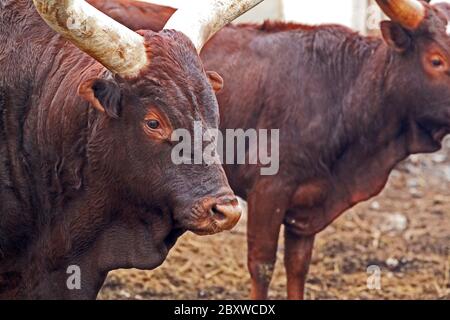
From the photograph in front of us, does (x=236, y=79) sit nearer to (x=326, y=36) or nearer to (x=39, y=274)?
(x=326, y=36)

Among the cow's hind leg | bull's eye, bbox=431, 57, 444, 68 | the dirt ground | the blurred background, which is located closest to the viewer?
bull's eye, bbox=431, 57, 444, 68

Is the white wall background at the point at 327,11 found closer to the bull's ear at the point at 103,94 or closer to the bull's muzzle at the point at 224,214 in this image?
the bull's ear at the point at 103,94

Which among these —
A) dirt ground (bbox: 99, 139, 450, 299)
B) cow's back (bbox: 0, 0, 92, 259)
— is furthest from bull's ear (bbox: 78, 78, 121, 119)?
dirt ground (bbox: 99, 139, 450, 299)

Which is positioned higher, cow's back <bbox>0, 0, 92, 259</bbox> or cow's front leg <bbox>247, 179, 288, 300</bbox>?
cow's back <bbox>0, 0, 92, 259</bbox>

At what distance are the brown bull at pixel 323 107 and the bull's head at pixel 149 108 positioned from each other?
185 cm

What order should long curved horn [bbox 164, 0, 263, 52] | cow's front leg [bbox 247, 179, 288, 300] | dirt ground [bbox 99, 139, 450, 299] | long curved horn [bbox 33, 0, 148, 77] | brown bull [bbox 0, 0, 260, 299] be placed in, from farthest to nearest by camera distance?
dirt ground [bbox 99, 139, 450, 299], cow's front leg [bbox 247, 179, 288, 300], long curved horn [bbox 164, 0, 263, 52], brown bull [bbox 0, 0, 260, 299], long curved horn [bbox 33, 0, 148, 77]

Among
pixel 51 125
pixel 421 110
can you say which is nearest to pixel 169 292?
pixel 421 110

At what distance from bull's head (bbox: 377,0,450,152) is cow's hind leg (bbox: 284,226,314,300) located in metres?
1.02

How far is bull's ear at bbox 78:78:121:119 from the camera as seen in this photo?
421 cm

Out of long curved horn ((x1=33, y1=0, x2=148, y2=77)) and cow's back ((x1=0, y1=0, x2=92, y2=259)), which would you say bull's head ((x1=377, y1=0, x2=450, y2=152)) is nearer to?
cow's back ((x1=0, y1=0, x2=92, y2=259))

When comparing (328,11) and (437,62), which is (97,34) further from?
(328,11)

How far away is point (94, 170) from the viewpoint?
441 centimetres
